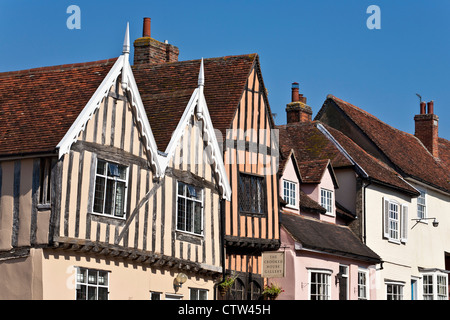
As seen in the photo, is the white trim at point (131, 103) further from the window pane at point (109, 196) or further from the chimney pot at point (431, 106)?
the chimney pot at point (431, 106)

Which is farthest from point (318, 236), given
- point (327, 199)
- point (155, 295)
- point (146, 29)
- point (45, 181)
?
point (45, 181)

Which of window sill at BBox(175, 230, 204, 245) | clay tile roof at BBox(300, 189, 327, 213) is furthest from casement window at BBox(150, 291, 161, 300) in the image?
clay tile roof at BBox(300, 189, 327, 213)

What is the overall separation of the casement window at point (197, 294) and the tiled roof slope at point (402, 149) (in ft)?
42.9

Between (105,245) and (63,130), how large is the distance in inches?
108

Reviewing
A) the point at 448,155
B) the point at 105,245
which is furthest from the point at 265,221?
the point at 448,155

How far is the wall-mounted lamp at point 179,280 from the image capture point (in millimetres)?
22406

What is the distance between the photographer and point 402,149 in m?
37.1

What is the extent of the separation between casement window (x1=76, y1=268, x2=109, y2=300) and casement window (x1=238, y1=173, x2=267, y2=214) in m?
5.97

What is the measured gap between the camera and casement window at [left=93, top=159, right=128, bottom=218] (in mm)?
20312

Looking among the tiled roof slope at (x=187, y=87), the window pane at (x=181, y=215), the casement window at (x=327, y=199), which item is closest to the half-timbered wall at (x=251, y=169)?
the tiled roof slope at (x=187, y=87)

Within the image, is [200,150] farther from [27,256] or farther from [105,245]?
[27,256]

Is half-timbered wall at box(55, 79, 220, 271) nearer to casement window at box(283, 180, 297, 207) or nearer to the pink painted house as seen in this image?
the pink painted house

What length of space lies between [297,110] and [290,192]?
27.8 ft

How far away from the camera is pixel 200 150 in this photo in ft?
78.2
